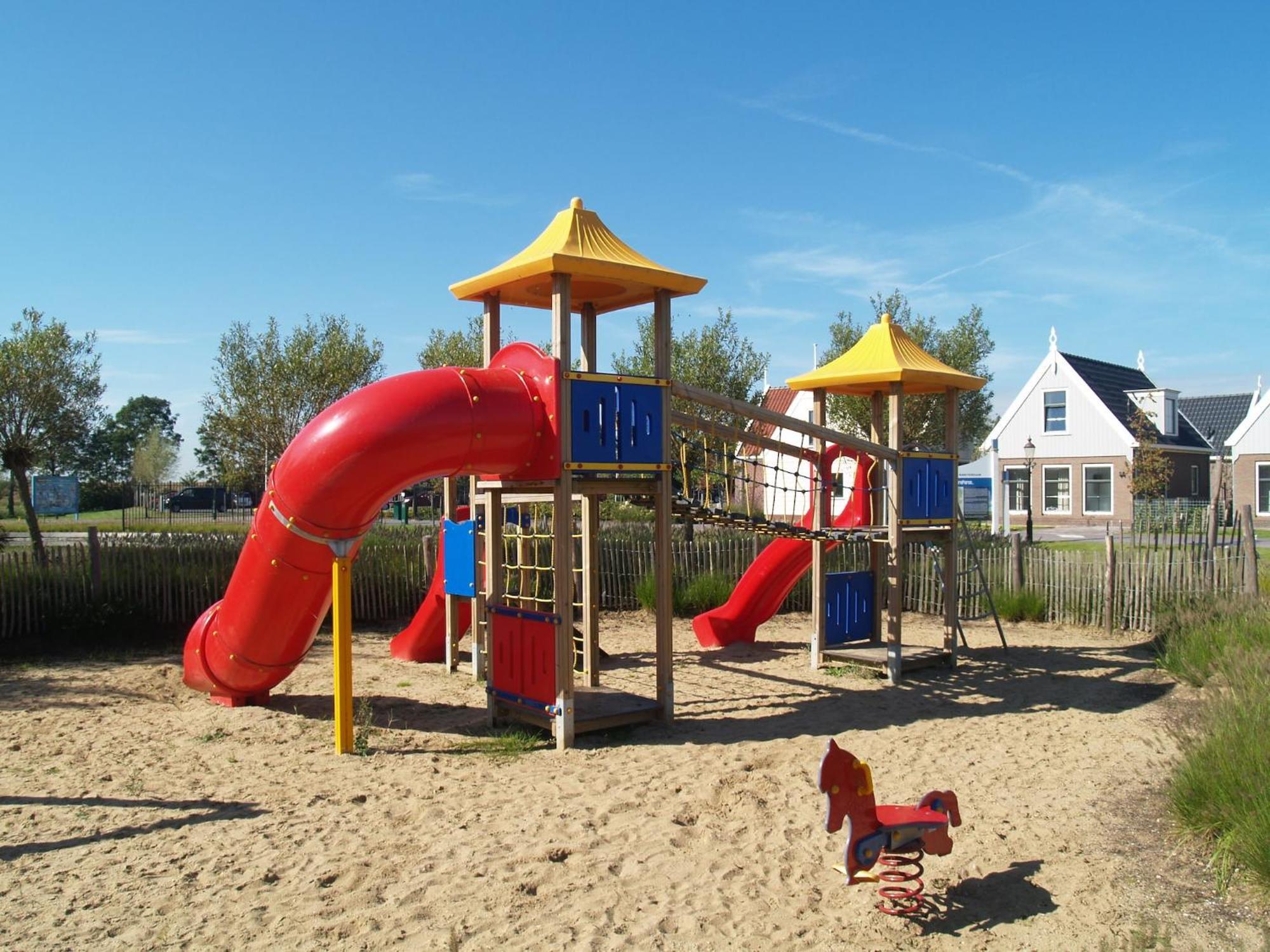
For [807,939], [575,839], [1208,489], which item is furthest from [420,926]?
[1208,489]

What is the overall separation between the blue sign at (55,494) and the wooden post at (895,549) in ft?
63.5

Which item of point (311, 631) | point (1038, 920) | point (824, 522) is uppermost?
point (824, 522)

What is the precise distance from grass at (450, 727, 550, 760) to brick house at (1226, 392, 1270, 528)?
3170cm

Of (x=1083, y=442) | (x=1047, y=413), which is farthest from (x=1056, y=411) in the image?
(x=1083, y=442)

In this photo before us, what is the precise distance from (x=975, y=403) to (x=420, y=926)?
23.1m

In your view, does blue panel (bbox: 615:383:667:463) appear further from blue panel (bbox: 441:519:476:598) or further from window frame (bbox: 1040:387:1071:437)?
window frame (bbox: 1040:387:1071:437)

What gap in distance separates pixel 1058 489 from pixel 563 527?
105 ft

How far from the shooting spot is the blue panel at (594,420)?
7.49 meters

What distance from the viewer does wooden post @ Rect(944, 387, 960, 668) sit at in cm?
1102

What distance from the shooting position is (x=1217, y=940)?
413 cm

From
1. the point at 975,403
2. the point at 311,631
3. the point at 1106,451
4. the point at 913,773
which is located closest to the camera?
the point at 913,773

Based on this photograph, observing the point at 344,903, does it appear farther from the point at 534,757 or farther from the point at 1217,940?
the point at 1217,940

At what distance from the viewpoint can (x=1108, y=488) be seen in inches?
1330

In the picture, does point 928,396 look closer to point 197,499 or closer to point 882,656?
point 882,656
